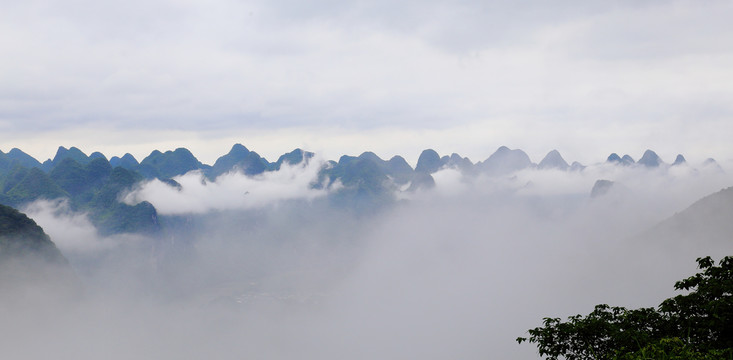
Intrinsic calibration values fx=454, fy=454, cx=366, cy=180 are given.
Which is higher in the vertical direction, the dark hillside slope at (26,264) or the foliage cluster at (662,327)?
the foliage cluster at (662,327)

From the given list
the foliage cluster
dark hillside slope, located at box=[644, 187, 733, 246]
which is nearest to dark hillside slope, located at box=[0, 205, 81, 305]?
the foliage cluster

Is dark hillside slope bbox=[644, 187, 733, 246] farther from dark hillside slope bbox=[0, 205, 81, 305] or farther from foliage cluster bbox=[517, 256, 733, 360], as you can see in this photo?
dark hillside slope bbox=[0, 205, 81, 305]

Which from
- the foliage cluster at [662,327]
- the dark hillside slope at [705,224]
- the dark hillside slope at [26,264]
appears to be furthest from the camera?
the dark hillside slope at [705,224]

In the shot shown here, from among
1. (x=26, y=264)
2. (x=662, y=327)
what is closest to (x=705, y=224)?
(x=662, y=327)

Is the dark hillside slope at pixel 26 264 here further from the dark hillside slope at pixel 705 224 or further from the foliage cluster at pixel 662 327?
the dark hillside slope at pixel 705 224

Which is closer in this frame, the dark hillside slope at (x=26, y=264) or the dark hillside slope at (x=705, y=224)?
the dark hillside slope at (x=26, y=264)

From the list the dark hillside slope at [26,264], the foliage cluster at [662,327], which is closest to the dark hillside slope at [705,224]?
the foliage cluster at [662,327]

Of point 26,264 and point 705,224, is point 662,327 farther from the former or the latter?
point 705,224

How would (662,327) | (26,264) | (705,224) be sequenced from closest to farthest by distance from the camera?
(662,327) < (26,264) < (705,224)

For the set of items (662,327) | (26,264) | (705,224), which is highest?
(662,327)

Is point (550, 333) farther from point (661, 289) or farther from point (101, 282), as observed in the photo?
point (101, 282)

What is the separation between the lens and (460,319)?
162 m

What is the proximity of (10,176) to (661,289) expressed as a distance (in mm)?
245498

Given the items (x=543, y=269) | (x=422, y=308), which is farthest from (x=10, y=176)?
(x=543, y=269)
